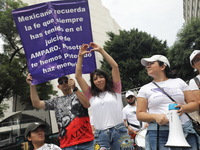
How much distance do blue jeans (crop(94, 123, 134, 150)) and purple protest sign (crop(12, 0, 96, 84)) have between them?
114 centimetres

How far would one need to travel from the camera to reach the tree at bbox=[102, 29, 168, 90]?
20.8 meters

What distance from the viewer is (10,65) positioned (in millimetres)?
14227

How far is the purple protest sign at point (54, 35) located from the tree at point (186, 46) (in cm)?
1615

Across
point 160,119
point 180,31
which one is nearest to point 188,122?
point 160,119

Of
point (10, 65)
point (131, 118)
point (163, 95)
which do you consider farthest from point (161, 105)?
point (10, 65)

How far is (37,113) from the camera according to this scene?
18062 mm

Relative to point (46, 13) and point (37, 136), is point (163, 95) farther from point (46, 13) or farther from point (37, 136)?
point (46, 13)

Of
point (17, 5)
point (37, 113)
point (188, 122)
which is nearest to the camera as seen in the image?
point (188, 122)

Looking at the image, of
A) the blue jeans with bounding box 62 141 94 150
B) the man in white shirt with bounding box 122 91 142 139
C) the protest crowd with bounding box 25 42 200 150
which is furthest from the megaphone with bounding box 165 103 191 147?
the man in white shirt with bounding box 122 91 142 139

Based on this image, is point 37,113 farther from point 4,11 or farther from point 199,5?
point 199,5

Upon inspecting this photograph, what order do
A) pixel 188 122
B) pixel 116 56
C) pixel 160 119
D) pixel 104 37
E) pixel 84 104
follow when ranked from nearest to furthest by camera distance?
1. pixel 160 119
2. pixel 188 122
3. pixel 84 104
4. pixel 116 56
5. pixel 104 37

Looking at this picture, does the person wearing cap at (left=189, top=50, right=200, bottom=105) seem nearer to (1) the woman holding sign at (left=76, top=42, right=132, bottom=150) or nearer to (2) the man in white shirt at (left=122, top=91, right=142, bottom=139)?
(1) the woman holding sign at (left=76, top=42, right=132, bottom=150)

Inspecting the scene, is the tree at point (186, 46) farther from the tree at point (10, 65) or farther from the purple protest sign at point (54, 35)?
the purple protest sign at point (54, 35)

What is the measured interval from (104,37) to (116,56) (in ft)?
36.4
